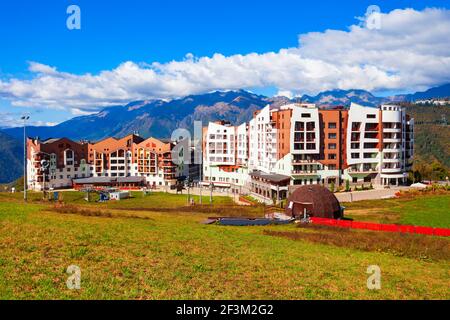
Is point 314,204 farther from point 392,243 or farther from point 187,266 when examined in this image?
point 187,266

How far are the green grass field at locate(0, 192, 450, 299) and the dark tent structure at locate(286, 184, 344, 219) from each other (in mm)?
20611

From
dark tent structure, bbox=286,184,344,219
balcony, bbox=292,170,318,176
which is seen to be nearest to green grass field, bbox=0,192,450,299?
dark tent structure, bbox=286,184,344,219

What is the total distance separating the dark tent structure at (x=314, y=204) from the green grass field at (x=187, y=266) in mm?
20611

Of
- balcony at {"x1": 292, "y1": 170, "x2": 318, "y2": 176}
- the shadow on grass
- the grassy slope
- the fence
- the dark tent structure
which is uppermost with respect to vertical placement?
balcony at {"x1": 292, "y1": 170, "x2": 318, "y2": 176}

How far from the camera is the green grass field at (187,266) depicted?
1895 centimetres

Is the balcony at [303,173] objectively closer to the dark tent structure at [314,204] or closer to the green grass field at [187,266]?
the dark tent structure at [314,204]

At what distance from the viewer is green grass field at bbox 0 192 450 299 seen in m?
19.0

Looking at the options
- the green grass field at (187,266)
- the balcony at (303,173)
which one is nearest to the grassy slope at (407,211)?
the balcony at (303,173)

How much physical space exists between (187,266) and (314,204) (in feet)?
122

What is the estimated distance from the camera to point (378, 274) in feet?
80.3

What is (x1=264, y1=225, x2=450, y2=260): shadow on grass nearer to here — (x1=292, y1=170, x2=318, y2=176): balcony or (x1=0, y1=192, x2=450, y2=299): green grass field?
(x1=0, y1=192, x2=450, y2=299): green grass field

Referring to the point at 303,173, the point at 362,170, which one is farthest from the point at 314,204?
the point at 362,170
